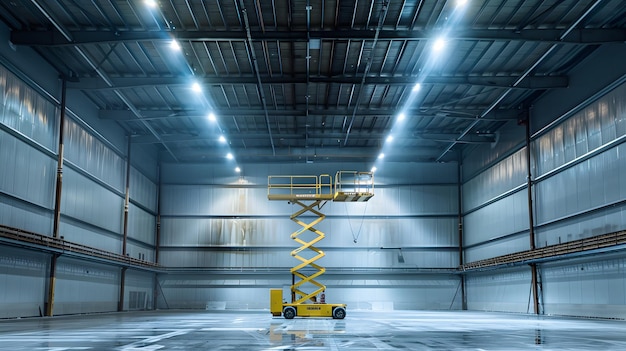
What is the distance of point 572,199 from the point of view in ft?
121

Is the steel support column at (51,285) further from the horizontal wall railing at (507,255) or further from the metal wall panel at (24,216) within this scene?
the metal wall panel at (24,216)

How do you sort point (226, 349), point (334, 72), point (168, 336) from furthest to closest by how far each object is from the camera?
point (334, 72), point (168, 336), point (226, 349)

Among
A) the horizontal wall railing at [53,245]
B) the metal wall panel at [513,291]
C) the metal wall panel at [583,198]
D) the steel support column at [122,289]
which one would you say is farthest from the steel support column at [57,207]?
the metal wall panel at [513,291]

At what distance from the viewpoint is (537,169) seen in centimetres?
4181

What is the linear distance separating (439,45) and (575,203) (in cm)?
1322

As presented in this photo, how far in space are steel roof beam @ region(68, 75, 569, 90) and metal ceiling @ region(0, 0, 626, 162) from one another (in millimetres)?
78

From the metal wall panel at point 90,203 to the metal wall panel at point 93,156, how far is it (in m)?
0.77

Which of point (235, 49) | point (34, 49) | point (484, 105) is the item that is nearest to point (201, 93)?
point (235, 49)

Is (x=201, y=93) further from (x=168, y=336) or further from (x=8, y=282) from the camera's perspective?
(x=168, y=336)

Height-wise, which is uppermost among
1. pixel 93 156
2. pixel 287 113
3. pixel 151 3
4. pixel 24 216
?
pixel 151 3

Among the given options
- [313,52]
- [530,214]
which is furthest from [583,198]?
[313,52]

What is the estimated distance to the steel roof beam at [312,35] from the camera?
103 feet

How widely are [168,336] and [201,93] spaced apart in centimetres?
2577

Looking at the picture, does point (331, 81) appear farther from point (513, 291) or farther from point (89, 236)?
point (513, 291)
